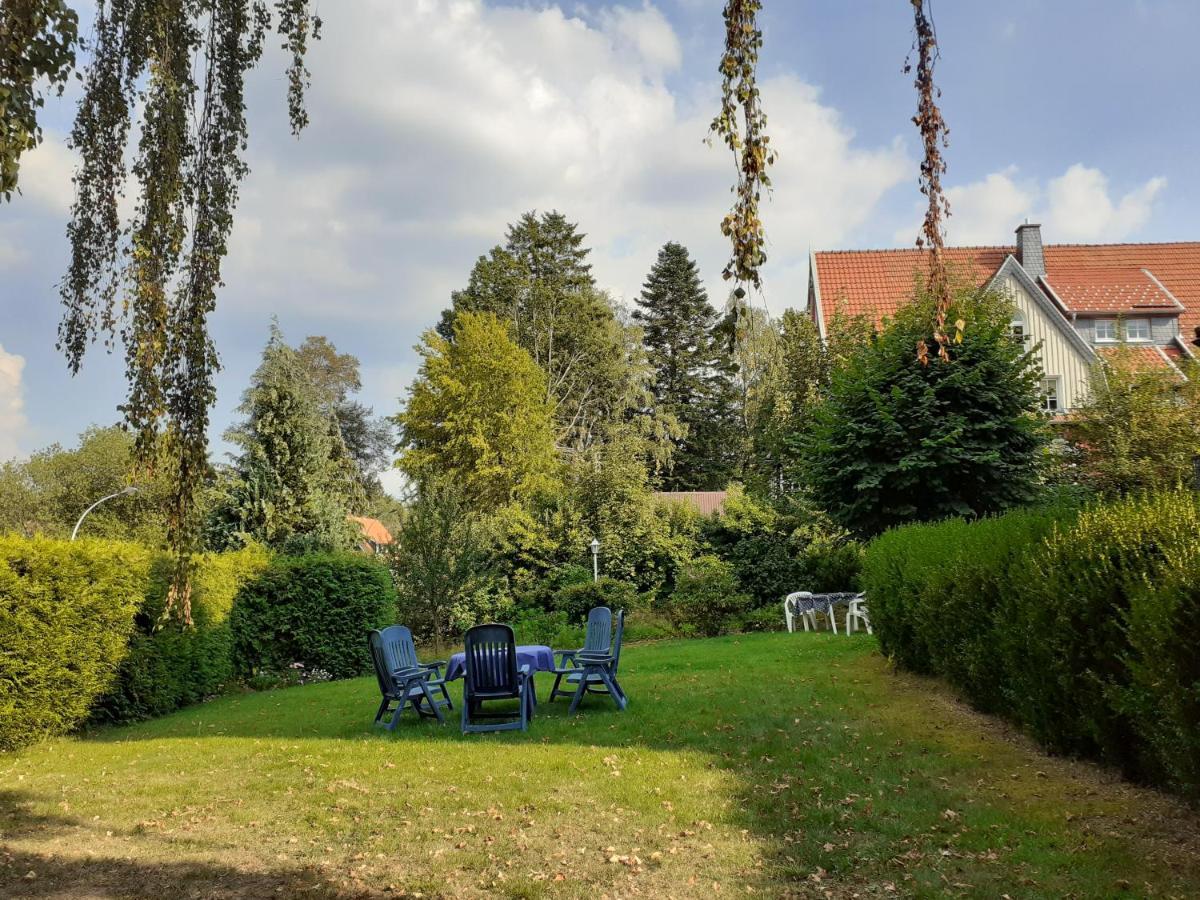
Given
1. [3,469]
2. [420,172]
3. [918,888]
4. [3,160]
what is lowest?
[918,888]

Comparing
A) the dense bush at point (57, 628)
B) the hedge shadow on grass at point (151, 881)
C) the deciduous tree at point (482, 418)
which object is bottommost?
the hedge shadow on grass at point (151, 881)

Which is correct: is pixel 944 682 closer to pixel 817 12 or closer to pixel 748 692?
pixel 748 692

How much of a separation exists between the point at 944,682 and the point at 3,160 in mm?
9940

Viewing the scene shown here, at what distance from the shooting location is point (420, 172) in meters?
6.17

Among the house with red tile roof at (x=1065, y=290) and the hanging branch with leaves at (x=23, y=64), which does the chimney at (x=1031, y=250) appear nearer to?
the house with red tile roof at (x=1065, y=290)

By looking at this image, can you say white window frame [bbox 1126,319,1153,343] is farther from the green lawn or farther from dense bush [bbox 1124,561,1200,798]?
dense bush [bbox 1124,561,1200,798]

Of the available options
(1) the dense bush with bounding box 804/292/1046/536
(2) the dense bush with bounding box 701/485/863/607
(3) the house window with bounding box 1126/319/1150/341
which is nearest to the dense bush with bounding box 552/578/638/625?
(2) the dense bush with bounding box 701/485/863/607

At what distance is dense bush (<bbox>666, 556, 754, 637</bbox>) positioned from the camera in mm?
19438

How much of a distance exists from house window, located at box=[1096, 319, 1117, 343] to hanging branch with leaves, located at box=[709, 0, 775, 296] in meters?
31.0

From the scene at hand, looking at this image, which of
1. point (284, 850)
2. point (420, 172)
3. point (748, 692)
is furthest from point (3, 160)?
point (748, 692)

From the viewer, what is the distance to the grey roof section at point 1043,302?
A: 1110 inches

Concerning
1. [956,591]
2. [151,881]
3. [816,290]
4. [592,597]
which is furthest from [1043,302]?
[151,881]

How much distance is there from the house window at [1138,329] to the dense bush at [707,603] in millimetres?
18377

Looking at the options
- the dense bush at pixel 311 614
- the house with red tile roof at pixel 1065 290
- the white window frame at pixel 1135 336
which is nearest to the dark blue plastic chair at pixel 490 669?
the dense bush at pixel 311 614
